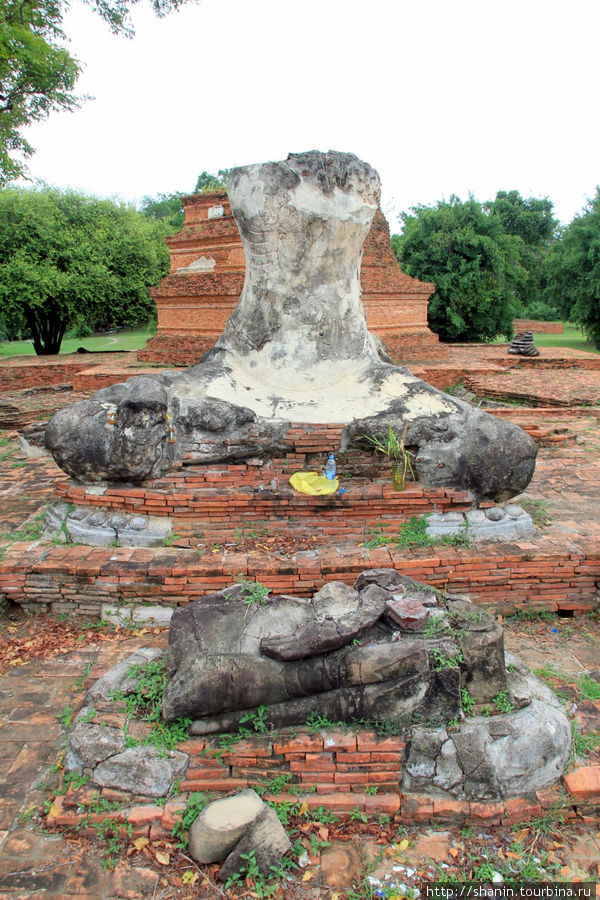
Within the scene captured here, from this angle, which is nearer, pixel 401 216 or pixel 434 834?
pixel 434 834

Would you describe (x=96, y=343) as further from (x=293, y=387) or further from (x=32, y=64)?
(x=293, y=387)

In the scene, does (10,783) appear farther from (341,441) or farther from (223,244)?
(223,244)

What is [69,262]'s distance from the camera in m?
15.2

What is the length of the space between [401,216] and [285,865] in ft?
82.2

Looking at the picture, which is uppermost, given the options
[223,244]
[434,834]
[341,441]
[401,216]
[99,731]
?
[401,216]

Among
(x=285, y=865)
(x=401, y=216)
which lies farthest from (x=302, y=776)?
(x=401, y=216)

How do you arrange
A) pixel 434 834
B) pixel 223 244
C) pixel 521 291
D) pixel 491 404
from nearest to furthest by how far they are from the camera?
pixel 434 834, pixel 491 404, pixel 223 244, pixel 521 291

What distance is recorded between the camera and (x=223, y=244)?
12031 millimetres

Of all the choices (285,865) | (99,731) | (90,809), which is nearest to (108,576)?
(99,731)

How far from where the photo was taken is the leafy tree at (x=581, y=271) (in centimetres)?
1828

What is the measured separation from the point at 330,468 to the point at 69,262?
12802 mm

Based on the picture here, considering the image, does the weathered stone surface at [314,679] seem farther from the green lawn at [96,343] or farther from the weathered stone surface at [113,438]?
the green lawn at [96,343]

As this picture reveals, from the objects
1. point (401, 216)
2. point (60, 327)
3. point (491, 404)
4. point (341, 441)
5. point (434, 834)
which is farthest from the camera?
point (401, 216)

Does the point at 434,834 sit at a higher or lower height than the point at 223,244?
lower
